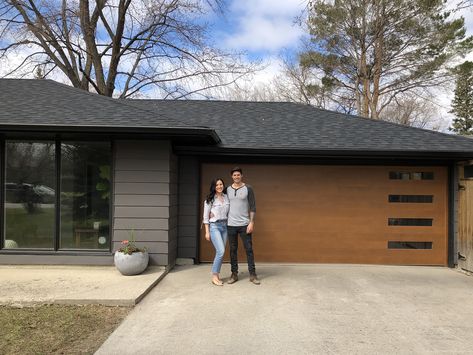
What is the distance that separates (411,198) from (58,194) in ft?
20.7

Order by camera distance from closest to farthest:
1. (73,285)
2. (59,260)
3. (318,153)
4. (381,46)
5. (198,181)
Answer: (73,285)
(59,260)
(318,153)
(198,181)
(381,46)

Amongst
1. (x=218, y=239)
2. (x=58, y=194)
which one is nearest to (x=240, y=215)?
(x=218, y=239)

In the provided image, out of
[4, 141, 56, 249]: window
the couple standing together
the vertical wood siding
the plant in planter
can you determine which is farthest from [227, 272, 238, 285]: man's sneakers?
the vertical wood siding

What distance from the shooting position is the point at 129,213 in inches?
265

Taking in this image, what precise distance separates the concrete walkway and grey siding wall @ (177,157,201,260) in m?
1.03

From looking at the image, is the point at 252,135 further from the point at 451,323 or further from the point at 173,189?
the point at 451,323

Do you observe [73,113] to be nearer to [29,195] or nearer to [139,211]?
[29,195]

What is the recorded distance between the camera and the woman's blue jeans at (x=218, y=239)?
6.00m

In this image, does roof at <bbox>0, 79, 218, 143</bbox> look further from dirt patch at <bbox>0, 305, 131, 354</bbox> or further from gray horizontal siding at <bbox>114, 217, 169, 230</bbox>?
dirt patch at <bbox>0, 305, 131, 354</bbox>

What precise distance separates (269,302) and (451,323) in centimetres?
205

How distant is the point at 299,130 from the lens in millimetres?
8172

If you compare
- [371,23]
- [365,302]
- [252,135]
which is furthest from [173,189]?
[371,23]

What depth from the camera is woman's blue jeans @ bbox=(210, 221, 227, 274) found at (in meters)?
6.00

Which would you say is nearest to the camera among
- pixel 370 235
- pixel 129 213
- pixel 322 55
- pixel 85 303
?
pixel 85 303
